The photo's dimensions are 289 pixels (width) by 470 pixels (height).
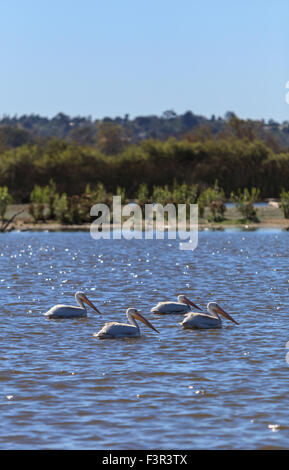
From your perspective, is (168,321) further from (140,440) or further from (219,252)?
(219,252)

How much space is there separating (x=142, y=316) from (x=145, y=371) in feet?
11.0

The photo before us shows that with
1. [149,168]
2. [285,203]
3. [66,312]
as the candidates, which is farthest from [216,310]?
[149,168]

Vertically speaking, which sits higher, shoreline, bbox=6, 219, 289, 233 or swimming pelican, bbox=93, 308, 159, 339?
shoreline, bbox=6, 219, 289, 233

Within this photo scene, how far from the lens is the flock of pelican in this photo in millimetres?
15930

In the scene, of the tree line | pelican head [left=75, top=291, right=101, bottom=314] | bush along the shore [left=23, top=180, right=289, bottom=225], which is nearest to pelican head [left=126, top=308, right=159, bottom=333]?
pelican head [left=75, top=291, right=101, bottom=314]

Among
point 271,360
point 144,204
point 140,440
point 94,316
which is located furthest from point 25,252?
point 140,440

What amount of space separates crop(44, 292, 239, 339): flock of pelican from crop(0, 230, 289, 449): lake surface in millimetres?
190

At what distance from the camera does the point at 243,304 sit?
2080 cm

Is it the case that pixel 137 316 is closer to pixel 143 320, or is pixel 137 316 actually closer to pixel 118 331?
pixel 143 320

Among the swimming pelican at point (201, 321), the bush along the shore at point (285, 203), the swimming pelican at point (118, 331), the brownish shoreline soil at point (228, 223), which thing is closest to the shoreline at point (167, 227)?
the brownish shoreline soil at point (228, 223)

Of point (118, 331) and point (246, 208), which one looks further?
point (246, 208)

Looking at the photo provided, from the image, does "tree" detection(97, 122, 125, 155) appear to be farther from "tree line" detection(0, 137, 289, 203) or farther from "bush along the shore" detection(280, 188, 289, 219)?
"bush along the shore" detection(280, 188, 289, 219)

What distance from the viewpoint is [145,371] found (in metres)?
13.2

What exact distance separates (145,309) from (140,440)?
10.3 metres
